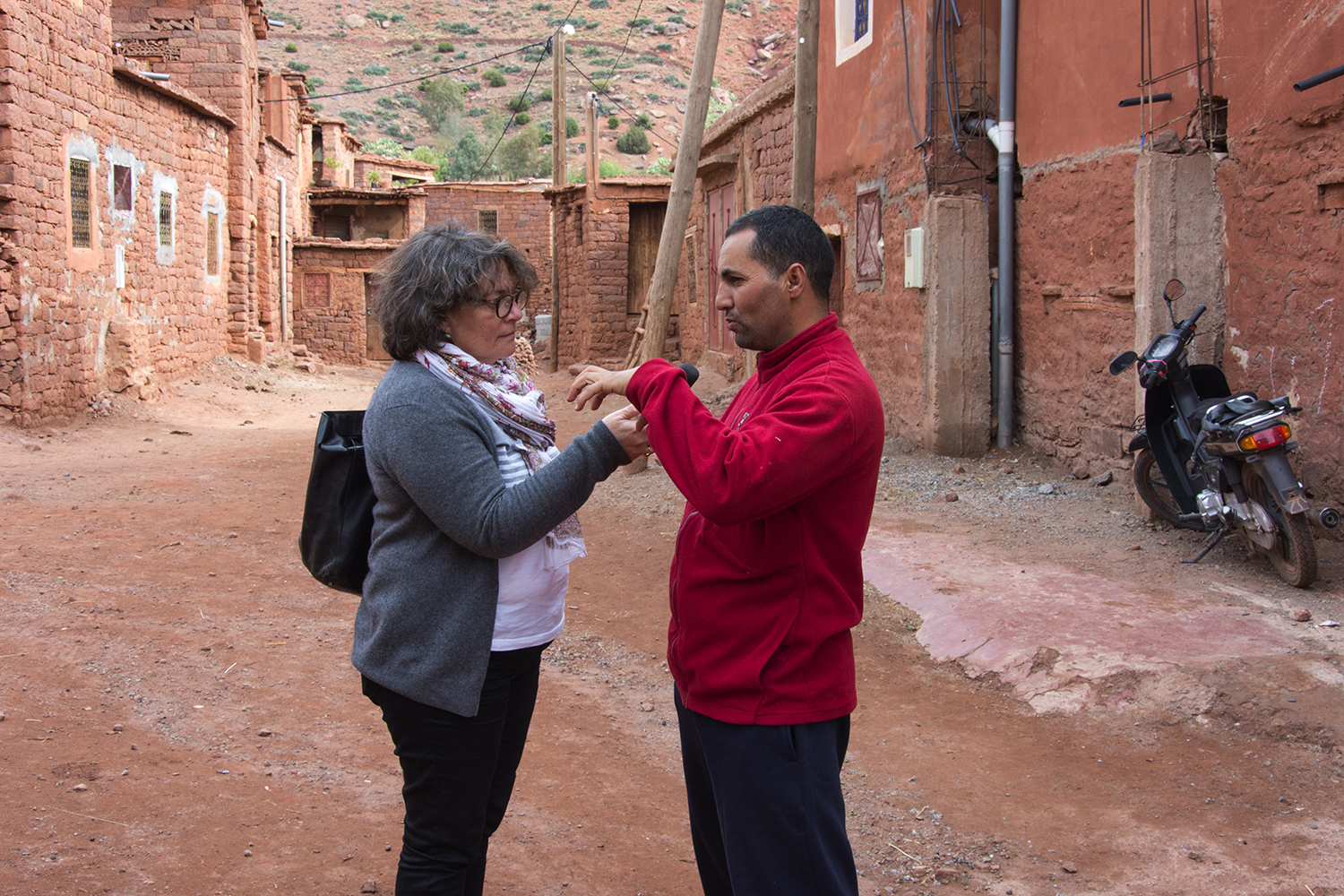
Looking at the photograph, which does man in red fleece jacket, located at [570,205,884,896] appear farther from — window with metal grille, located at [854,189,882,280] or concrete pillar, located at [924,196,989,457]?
window with metal grille, located at [854,189,882,280]

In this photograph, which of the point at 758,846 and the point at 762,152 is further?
the point at 762,152

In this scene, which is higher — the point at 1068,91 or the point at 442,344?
the point at 1068,91

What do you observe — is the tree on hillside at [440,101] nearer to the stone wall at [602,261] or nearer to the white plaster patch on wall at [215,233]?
the stone wall at [602,261]

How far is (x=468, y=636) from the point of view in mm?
2020

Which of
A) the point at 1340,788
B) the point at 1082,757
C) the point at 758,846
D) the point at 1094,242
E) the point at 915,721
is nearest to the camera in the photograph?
the point at 758,846

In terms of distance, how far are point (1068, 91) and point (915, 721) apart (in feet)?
16.9

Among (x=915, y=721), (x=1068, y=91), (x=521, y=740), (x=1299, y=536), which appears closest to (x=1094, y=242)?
(x=1068, y=91)

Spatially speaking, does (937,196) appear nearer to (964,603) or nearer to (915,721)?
(964,603)

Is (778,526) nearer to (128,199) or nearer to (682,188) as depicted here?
(682,188)

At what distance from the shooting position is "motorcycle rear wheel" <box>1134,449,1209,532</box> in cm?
598

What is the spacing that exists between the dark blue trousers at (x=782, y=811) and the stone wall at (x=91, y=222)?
11.4 m

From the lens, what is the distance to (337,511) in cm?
213

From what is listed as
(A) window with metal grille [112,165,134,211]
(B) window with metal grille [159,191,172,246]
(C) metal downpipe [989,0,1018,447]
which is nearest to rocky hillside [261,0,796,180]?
(B) window with metal grille [159,191,172,246]

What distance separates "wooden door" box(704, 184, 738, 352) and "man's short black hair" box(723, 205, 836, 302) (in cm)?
1224
